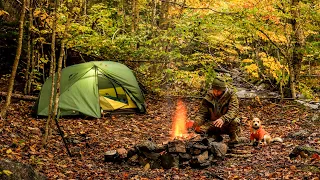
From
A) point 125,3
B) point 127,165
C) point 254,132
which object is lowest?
point 127,165

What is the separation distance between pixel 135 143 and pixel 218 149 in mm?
2643

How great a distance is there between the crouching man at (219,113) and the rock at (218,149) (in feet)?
1.17

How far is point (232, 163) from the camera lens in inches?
240

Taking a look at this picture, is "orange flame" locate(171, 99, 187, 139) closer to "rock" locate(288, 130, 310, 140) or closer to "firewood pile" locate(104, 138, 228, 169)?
"rock" locate(288, 130, 310, 140)

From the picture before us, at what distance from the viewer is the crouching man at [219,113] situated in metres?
6.52

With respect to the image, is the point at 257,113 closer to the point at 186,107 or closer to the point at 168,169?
the point at 186,107

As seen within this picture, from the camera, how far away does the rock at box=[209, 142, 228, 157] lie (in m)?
6.27

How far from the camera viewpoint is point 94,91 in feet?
36.4

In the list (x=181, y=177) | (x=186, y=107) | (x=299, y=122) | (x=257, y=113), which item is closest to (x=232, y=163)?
(x=181, y=177)

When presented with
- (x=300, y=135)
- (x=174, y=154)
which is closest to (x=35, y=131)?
(x=174, y=154)

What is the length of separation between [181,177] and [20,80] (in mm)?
10337

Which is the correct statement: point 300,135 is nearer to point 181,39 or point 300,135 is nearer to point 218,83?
point 218,83

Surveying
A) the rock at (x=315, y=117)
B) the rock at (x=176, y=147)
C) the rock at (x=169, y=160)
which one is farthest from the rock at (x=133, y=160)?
the rock at (x=315, y=117)

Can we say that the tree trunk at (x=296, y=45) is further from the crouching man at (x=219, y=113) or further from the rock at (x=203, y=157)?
the rock at (x=203, y=157)
